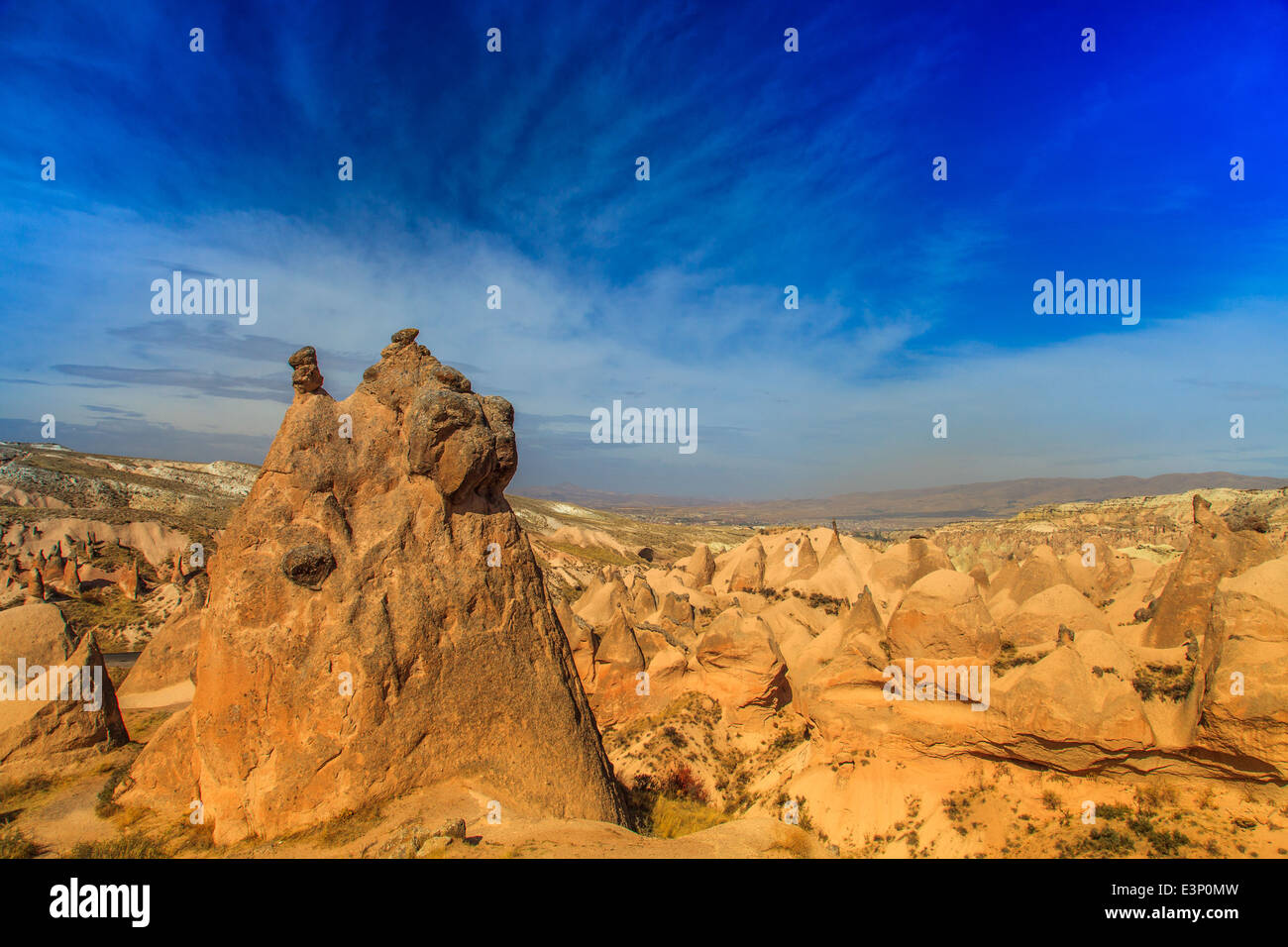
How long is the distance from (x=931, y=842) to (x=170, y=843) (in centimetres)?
1268

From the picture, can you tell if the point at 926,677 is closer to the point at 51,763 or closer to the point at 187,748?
the point at 187,748

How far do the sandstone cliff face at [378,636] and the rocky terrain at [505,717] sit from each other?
0.12 feet

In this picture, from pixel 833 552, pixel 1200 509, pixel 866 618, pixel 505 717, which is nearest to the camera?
pixel 505 717

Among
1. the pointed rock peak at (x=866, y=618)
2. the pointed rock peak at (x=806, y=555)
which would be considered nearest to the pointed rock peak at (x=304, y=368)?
the pointed rock peak at (x=866, y=618)

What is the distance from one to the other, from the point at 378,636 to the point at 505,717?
2168mm

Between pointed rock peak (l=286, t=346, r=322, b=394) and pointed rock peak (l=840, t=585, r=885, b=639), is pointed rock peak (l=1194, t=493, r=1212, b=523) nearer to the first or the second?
pointed rock peak (l=840, t=585, r=885, b=639)

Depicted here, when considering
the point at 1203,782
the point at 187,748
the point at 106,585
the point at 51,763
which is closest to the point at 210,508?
the point at 106,585

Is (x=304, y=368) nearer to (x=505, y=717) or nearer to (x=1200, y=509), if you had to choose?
(x=505, y=717)

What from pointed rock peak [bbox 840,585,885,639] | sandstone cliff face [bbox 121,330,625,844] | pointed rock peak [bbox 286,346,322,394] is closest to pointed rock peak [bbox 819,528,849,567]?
pointed rock peak [bbox 840,585,885,639]

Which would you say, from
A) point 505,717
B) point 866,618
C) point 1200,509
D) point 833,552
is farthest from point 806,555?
point 505,717

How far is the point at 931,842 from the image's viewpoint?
11.8m

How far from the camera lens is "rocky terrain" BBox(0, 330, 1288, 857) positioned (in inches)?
304

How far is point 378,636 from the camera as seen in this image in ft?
26.6

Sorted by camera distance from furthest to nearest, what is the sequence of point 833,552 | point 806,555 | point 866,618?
point 806,555 < point 833,552 < point 866,618
